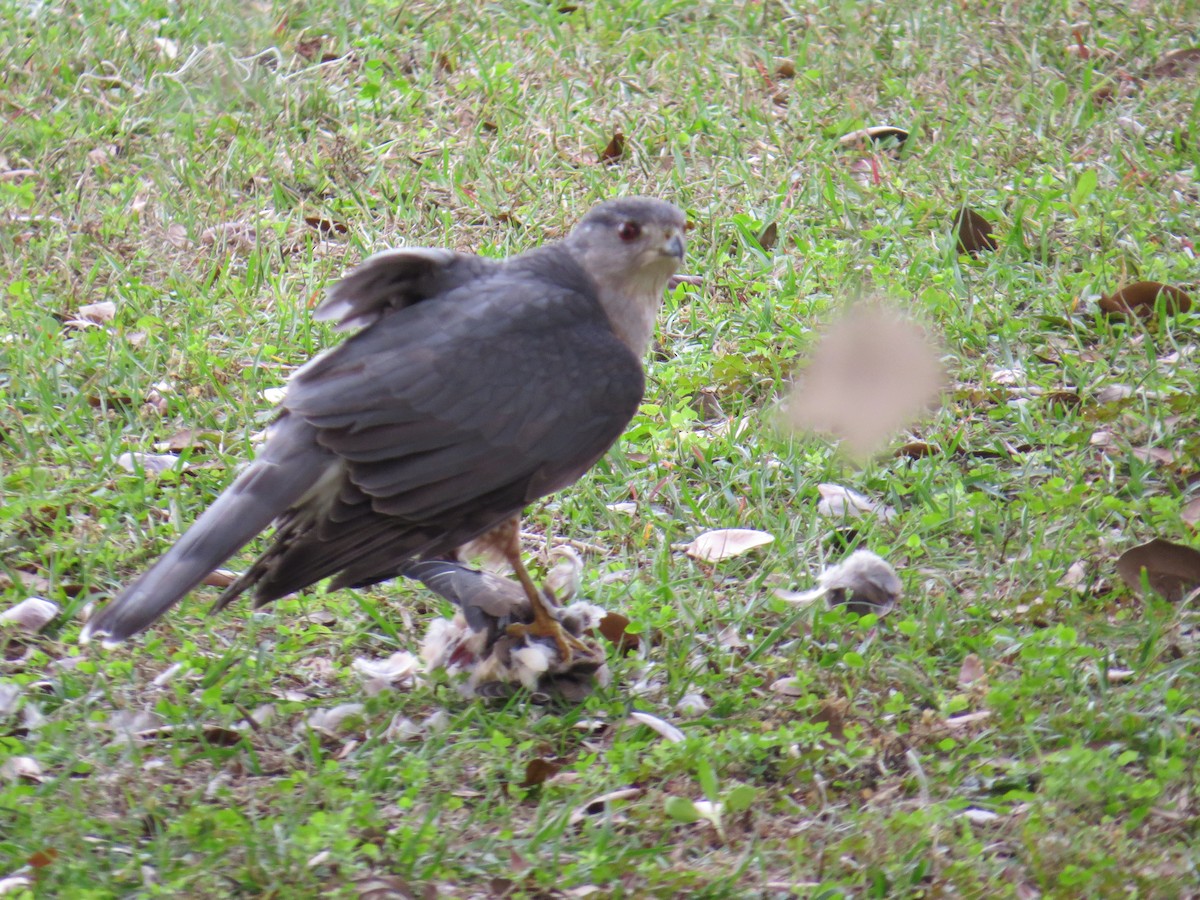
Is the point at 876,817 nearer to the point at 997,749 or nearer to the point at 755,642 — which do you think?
the point at 997,749

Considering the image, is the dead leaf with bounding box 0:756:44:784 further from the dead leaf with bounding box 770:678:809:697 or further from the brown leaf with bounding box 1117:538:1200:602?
the brown leaf with bounding box 1117:538:1200:602

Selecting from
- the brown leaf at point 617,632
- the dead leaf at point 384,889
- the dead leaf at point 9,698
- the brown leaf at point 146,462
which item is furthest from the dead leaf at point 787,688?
the brown leaf at point 146,462

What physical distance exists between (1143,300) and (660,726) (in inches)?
109

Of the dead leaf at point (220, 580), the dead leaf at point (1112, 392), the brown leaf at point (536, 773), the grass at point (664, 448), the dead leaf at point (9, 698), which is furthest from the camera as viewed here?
the dead leaf at point (1112, 392)

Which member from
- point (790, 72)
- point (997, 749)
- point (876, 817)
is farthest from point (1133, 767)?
point (790, 72)

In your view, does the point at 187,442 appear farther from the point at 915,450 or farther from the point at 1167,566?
the point at 1167,566

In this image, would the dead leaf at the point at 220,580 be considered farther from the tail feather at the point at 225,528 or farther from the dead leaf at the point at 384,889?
the dead leaf at the point at 384,889

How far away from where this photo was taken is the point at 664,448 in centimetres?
493

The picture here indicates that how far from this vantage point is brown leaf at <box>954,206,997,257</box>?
5809 mm

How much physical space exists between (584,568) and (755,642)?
25.5 inches

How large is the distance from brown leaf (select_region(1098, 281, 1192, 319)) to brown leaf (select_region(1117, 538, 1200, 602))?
4.99 feet

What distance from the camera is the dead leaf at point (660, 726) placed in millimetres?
3639

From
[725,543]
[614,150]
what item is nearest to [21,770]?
[725,543]

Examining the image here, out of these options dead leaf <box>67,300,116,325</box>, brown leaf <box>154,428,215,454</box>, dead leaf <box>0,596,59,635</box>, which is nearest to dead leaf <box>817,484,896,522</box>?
brown leaf <box>154,428,215,454</box>
